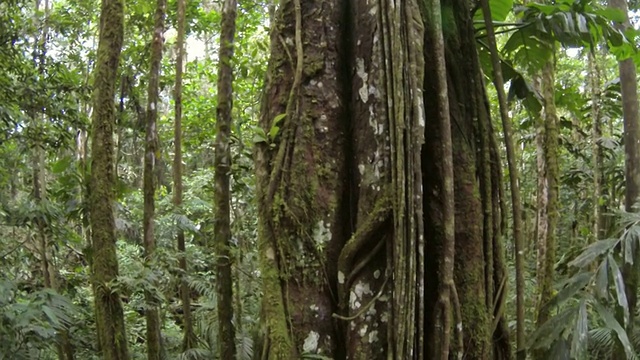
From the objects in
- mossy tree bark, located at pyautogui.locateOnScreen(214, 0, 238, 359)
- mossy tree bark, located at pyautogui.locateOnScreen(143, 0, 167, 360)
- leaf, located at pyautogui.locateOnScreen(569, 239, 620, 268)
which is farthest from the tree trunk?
leaf, located at pyautogui.locateOnScreen(569, 239, 620, 268)

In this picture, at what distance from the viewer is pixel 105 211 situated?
3297 millimetres

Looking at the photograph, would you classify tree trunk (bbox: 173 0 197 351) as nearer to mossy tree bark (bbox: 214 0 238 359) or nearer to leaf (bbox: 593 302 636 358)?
mossy tree bark (bbox: 214 0 238 359)

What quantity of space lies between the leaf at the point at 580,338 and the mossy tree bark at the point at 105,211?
2.36 meters

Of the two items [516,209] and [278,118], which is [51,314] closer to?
[278,118]

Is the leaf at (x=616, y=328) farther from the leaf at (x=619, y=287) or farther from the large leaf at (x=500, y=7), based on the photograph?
the large leaf at (x=500, y=7)

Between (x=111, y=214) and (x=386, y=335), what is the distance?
1990 millimetres

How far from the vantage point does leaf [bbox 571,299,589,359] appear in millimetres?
2283

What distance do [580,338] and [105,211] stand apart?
252 cm

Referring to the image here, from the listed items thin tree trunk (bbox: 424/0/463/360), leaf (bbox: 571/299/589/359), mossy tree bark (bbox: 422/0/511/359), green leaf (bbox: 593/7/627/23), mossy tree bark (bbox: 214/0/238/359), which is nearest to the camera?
thin tree trunk (bbox: 424/0/463/360)

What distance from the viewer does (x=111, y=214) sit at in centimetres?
332

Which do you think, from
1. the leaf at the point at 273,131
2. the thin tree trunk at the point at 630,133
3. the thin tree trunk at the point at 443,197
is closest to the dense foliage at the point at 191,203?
the leaf at the point at 273,131

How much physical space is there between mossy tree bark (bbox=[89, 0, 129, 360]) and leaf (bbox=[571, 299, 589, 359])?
2364 millimetres

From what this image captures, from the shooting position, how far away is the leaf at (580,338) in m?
2.28

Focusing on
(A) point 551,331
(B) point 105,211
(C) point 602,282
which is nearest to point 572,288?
(C) point 602,282
